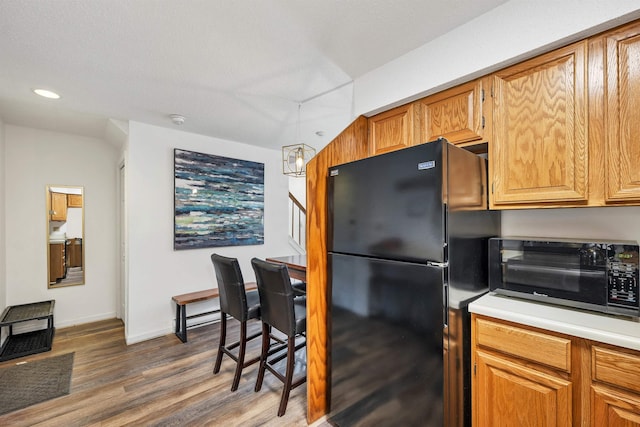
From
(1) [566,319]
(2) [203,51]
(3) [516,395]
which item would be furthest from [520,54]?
(2) [203,51]

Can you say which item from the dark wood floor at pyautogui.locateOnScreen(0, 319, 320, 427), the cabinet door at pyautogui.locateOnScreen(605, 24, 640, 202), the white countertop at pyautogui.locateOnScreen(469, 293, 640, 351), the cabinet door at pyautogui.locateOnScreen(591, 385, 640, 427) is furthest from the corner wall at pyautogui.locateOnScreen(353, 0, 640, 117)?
the dark wood floor at pyautogui.locateOnScreen(0, 319, 320, 427)

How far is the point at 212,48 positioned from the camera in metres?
1.82

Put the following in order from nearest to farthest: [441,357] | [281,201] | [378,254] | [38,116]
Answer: [441,357], [378,254], [38,116], [281,201]

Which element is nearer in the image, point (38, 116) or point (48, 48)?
point (48, 48)

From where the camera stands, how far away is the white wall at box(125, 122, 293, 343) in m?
3.17

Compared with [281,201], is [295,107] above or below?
above

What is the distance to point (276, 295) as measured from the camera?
2.06 metres

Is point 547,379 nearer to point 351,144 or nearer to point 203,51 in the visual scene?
point 351,144

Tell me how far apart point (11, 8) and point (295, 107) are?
6.22ft

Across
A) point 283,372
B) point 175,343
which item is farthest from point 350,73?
point 175,343

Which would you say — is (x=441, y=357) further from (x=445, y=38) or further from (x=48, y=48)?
(x=48, y=48)

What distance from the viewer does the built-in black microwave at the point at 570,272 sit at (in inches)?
46.6

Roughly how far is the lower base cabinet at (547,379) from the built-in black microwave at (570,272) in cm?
25

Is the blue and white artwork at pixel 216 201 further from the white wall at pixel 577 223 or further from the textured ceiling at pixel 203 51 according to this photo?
the white wall at pixel 577 223
